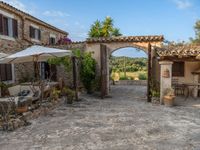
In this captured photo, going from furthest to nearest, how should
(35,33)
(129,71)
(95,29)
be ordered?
(129,71) < (95,29) < (35,33)

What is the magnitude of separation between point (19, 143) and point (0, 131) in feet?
5.06

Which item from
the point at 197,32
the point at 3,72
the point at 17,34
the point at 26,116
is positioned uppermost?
the point at 197,32

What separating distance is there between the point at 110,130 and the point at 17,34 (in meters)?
11.0

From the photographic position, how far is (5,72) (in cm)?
1423

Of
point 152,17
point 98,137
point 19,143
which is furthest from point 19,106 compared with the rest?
point 152,17

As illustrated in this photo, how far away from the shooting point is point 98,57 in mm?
16078

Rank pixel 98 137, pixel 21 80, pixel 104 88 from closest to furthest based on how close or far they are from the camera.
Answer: pixel 98 137, pixel 104 88, pixel 21 80

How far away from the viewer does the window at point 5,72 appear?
13.8m

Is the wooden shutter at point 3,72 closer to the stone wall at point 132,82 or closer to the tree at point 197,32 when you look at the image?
the stone wall at point 132,82

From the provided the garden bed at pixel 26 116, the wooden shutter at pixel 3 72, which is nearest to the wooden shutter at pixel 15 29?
the wooden shutter at pixel 3 72

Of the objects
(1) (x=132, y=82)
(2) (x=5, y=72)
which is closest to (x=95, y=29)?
(1) (x=132, y=82)

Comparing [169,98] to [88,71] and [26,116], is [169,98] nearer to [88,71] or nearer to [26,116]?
[88,71]

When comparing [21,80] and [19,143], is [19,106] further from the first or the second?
[21,80]

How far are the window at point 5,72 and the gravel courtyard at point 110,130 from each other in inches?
205
